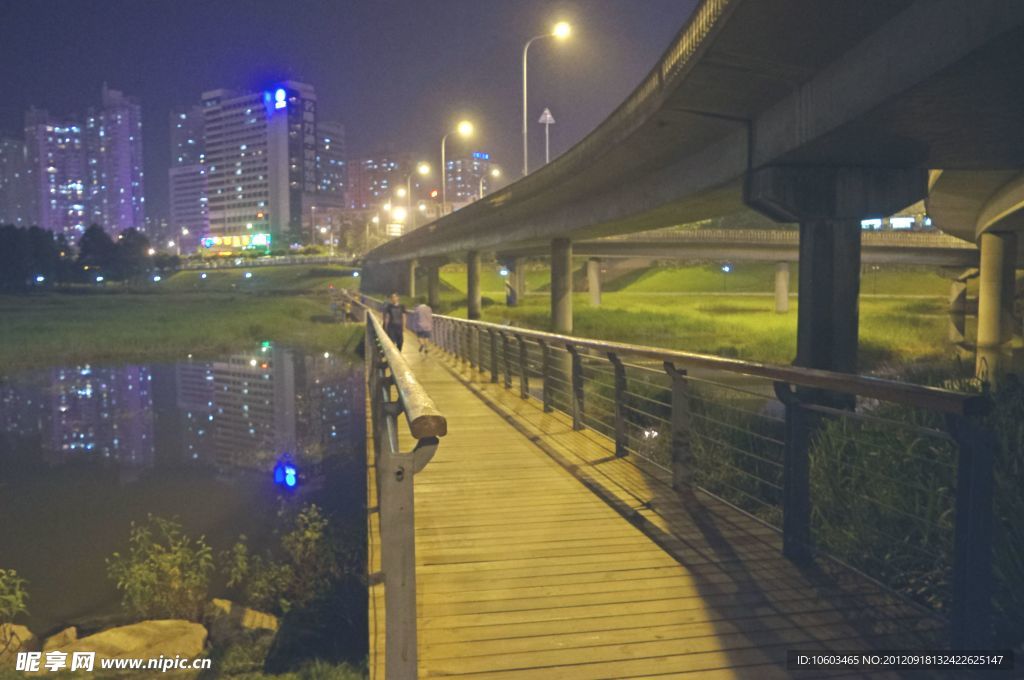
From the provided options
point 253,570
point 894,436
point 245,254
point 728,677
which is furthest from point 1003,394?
point 245,254

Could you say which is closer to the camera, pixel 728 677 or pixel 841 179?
pixel 728 677

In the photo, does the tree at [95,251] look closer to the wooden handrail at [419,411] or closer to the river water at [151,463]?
the river water at [151,463]

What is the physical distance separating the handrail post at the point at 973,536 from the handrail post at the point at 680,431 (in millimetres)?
3085

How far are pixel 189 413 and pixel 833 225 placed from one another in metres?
18.1

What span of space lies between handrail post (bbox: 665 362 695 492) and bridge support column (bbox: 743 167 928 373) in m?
7.16

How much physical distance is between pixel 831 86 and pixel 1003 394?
4.91 meters

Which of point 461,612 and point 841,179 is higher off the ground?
point 841,179

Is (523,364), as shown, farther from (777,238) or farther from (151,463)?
(777,238)

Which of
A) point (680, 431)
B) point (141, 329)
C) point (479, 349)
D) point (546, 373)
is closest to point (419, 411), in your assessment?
point (680, 431)

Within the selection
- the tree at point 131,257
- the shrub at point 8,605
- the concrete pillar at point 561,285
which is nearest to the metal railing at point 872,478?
the shrub at point 8,605

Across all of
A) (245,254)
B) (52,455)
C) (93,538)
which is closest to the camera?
(93,538)

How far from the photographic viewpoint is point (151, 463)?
17.4 meters

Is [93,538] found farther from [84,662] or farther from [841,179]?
[841,179]

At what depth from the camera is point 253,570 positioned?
1019 centimetres
